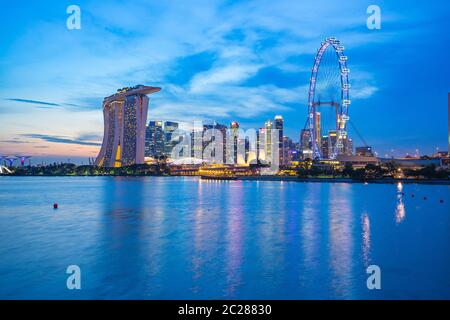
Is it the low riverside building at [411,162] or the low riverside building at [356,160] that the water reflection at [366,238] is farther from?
the low riverside building at [411,162]

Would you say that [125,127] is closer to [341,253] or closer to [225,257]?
[225,257]

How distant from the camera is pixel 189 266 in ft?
41.8

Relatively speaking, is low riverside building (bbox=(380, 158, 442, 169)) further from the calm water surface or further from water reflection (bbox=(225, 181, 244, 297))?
water reflection (bbox=(225, 181, 244, 297))

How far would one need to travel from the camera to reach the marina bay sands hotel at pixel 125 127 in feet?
456

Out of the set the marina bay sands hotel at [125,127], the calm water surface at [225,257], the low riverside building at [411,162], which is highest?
the marina bay sands hotel at [125,127]

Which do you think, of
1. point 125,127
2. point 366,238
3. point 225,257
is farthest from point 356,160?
point 225,257

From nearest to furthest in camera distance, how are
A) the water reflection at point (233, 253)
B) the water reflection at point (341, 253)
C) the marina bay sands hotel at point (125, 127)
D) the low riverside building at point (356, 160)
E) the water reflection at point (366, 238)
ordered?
the water reflection at point (341, 253) → the water reflection at point (233, 253) → the water reflection at point (366, 238) → the low riverside building at point (356, 160) → the marina bay sands hotel at point (125, 127)

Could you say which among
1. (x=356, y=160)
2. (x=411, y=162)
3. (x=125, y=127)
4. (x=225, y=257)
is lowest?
(x=225, y=257)

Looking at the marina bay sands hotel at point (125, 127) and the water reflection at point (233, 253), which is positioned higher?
the marina bay sands hotel at point (125, 127)

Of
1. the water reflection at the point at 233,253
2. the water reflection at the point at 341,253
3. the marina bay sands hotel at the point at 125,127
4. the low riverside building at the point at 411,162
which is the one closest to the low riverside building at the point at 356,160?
the low riverside building at the point at 411,162

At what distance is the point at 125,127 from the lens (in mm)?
141000
